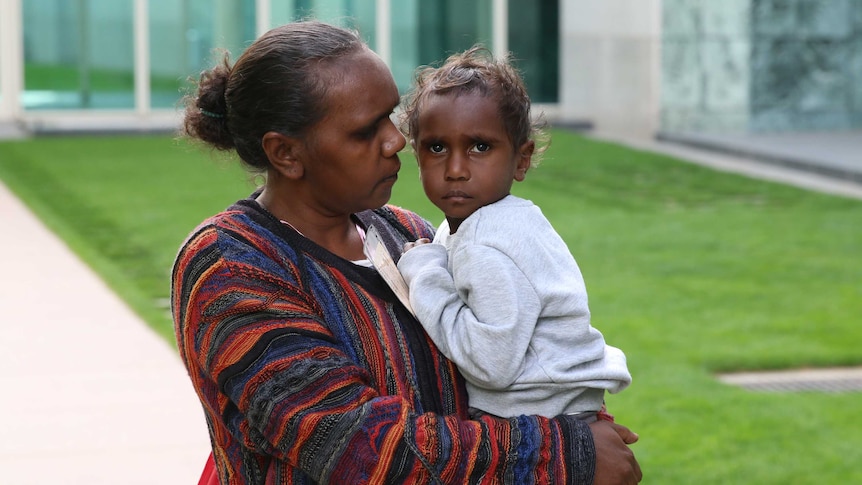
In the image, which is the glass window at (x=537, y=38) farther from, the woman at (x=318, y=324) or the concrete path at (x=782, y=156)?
the woman at (x=318, y=324)

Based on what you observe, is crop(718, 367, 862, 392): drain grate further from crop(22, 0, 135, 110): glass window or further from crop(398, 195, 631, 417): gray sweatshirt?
crop(22, 0, 135, 110): glass window

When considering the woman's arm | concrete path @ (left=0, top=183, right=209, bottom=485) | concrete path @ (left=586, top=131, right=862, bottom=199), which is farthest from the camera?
concrete path @ (left=586, top=131, right=862, bottom=199)

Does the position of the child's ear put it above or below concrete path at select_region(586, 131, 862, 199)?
above

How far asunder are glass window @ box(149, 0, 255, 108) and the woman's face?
17053mm

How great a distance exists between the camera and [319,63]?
7.32 ft

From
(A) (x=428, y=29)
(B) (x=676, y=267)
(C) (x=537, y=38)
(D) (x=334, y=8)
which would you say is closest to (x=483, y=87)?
(B) (x=676, y=267)

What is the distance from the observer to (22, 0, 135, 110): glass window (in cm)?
1853

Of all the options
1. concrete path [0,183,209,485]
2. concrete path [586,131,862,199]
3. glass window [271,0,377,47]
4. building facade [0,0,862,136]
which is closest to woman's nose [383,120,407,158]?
concrete path [0,183,209,485]

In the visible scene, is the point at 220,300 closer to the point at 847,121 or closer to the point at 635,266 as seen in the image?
the point at 635,266

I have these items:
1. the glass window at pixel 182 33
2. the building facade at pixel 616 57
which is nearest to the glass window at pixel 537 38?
the building facade at pixel 616 57

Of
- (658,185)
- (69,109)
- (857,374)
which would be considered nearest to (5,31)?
(69,109)

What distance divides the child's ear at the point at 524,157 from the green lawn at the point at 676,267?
1.66 feet

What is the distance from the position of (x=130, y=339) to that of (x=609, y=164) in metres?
9.21

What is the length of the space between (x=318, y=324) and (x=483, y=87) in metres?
0.52
